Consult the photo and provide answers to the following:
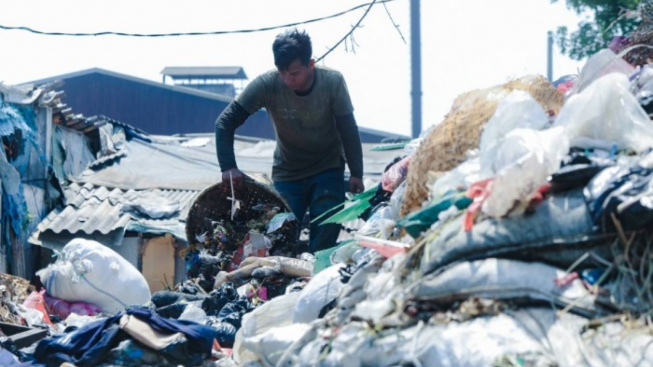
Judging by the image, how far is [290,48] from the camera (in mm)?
5141

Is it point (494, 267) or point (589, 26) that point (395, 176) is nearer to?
point (494, 267)

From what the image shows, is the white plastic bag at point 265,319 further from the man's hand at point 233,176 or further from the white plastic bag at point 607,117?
the man's hand at point 233,176

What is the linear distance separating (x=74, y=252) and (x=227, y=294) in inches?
77.0

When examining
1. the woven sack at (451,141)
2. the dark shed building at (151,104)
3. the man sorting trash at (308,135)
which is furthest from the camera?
the dark shed building at (151,104)

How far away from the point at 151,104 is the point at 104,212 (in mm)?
15374

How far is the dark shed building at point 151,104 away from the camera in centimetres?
2600

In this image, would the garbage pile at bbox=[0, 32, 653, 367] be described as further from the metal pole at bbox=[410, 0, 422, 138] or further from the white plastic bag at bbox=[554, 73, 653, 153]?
the metal pole at bbox=[410, 0, 422, 138]

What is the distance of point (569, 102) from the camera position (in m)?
3.07

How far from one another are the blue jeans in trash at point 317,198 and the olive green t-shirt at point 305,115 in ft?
0.17

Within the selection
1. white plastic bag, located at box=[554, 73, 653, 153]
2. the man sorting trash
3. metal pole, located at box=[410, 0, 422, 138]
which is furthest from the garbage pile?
metal pole, located at box=[410, 0, 422, 138]

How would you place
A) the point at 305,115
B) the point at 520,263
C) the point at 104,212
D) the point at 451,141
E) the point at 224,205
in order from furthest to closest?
the point at 104,212
the point at 224,205
the point at 305,115
the point at 451,141
the point at 520,263

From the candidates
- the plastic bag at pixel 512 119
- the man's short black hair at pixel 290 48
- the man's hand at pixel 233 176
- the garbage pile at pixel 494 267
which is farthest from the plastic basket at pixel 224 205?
the plastic bag at pixel 512 119

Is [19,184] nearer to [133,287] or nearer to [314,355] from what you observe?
[133,287]

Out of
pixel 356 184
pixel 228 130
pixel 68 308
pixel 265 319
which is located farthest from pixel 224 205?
pixel 265 319
